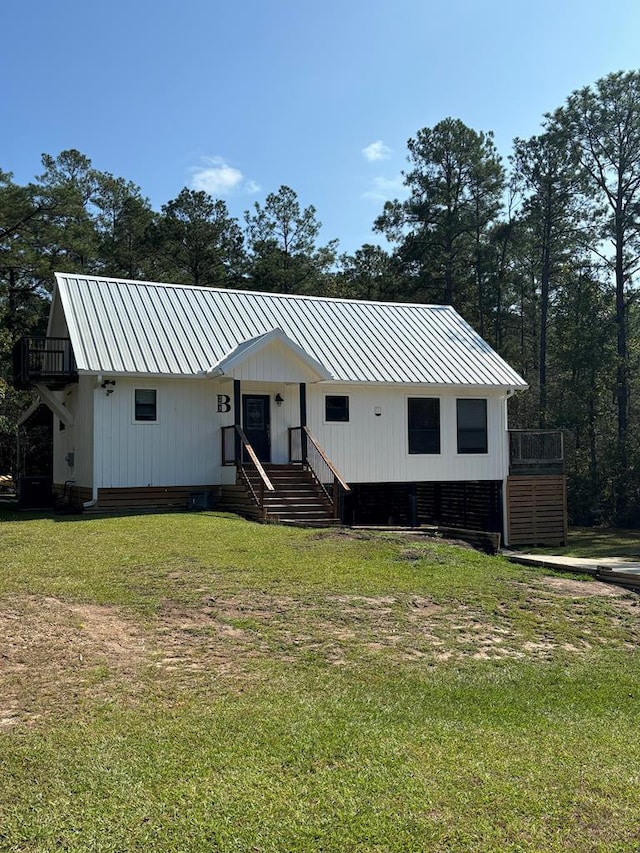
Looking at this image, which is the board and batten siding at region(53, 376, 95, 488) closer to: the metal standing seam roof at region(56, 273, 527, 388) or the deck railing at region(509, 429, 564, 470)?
the metal standing seam roof at region(56, 273, 527, 388)

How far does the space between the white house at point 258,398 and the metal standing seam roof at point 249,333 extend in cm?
5

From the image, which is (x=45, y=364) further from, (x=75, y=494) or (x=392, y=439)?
(x=392, y=439)

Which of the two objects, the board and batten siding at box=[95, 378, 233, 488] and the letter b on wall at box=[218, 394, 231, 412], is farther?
the letter b on wall at box=[218, 394, 231, 412]

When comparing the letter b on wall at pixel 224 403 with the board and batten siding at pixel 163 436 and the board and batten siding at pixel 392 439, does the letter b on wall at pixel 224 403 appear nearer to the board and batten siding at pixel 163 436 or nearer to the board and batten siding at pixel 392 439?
the board and batten siding at pixel 163 436

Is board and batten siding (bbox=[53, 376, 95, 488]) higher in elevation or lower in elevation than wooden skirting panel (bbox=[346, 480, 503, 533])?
higher

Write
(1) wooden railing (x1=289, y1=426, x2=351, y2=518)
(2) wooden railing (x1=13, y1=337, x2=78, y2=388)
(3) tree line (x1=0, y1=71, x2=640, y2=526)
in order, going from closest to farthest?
(1) wooden railing (x1=289, y1=426, x2=351, y2=518) → (2) wooden railing (x1=13, y1=337, x2=78, y2=388) → (3) tree line (x1=0, y1=71, x2=640, y2=526)

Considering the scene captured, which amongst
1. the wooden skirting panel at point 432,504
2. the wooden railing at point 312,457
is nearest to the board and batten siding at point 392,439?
the wooden railing at point 312,457

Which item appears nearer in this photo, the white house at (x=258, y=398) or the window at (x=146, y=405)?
the white house at (x=258, y=398)

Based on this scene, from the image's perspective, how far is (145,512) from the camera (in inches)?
669

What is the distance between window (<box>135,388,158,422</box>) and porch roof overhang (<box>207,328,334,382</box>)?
1423mm

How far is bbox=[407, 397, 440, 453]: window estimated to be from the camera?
826 inches

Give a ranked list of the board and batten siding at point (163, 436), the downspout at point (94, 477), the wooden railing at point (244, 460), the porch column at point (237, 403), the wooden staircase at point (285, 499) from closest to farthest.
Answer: the wooden staircase at point (285, 499), the wooden railing at point (244, 460), the downspout at point (94, 477), the board and batten siding at point (163, 436), the porch column at point (237, 403)

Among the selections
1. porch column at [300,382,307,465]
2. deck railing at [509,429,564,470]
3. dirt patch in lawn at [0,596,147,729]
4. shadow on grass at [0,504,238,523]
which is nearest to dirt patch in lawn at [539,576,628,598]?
dirt patch in lawn at [0,596,147,729]

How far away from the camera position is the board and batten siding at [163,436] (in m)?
17.8
